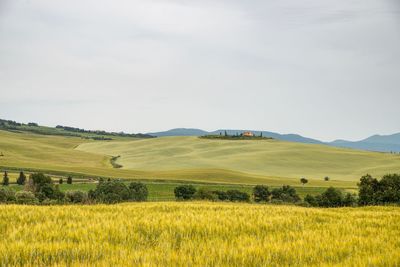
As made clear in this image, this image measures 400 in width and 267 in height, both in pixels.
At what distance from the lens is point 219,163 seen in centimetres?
15325

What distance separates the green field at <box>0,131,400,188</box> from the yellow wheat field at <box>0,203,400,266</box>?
3848 inches

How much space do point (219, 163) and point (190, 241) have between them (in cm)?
14536

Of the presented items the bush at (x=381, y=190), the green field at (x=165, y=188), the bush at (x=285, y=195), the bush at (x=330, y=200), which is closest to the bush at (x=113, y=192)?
the green field at (x=165, y=188)

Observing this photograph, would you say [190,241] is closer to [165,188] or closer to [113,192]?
[113,192]

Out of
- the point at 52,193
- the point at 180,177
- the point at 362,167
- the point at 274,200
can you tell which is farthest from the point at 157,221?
the point at 362,167

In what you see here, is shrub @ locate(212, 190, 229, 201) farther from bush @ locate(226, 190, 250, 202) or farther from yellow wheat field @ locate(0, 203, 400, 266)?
yellow wheat field @ locate(0, 203, 400, 266)

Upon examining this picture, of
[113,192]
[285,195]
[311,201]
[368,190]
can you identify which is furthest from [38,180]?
[368,190]

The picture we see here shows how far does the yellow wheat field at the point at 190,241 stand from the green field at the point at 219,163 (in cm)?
9773

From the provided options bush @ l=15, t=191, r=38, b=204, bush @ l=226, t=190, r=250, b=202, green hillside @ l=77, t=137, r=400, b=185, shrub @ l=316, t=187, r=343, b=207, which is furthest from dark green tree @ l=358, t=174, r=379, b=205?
green hillside @ l=77, t=137, r=400, b=185

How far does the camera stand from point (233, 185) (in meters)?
103

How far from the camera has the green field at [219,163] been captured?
120250mm

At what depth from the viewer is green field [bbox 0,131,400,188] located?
4734 inches

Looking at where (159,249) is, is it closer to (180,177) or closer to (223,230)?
(223,230)

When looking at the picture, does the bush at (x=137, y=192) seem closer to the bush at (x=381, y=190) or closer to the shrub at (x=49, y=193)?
the shrub at (x=49, y=193)
